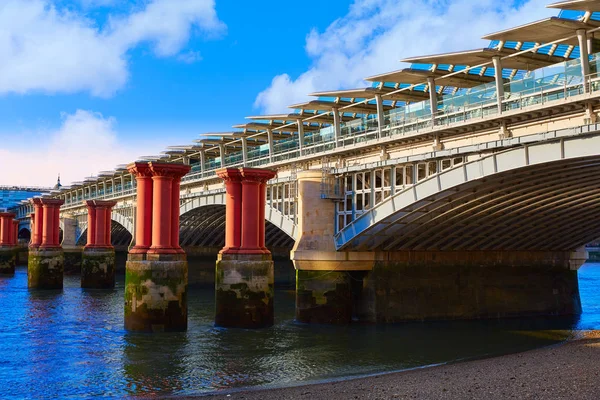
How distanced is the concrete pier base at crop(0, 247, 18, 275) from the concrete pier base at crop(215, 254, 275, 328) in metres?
46.7

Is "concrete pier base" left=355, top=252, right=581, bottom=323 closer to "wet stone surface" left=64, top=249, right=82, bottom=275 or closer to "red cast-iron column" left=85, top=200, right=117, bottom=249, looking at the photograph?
"red cast-iron column" left=85, top=200, right=117, bottom=249

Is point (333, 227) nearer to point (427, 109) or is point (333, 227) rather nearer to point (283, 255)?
point (427, 109)

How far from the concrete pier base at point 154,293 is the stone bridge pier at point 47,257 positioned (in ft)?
83.5

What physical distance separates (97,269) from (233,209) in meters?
26.2

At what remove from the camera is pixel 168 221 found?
85.5 feet

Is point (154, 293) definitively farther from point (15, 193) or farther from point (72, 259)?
point (15, 193)

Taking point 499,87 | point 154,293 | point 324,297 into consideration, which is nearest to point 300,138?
point 324,297

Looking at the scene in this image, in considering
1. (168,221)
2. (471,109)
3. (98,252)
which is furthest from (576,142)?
(98,252)

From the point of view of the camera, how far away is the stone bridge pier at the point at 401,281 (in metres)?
28.7

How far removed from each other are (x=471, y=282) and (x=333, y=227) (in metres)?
6.73

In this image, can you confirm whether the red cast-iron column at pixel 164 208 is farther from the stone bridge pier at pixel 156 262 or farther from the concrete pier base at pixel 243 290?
the concrete pier base at pixel 243 290

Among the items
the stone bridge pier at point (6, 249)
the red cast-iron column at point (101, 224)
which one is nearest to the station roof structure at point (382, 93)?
the red cast-iron column at point (101, 224)

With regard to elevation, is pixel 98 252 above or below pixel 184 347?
above

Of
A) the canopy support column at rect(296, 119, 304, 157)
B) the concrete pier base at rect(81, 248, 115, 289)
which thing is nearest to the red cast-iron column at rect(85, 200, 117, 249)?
the concrete pier base at rect(81, 248, 115, 289)
